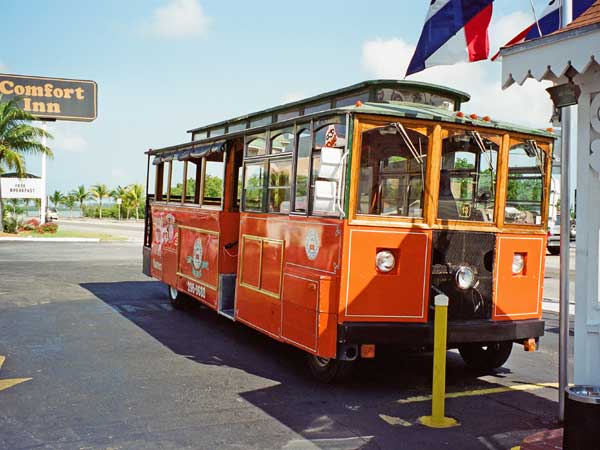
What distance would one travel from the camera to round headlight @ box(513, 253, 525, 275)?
684cm

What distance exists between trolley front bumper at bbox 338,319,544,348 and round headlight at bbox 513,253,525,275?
554 mm

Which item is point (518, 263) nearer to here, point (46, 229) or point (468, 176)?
point (468, 176)

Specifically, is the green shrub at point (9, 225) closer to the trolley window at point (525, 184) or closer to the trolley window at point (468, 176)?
the trolley window at point (468, 176)

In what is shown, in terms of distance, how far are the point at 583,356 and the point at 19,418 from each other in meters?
4.39

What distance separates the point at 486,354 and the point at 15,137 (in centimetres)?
2781

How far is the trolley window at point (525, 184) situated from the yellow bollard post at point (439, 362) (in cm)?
192

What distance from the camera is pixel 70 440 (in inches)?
190

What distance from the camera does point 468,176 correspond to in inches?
267

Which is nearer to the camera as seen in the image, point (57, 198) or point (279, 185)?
point (279, 185)

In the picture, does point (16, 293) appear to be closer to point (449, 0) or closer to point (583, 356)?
point (449, 0)

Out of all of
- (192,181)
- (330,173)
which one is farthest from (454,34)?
(192,181)

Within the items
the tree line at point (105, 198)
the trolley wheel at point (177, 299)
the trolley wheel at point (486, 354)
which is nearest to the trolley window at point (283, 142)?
the trolley wheel at point (486, 354)

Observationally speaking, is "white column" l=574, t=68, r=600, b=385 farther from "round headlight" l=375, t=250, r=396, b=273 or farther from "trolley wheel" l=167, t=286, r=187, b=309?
"trolley wheel" l=167, t=286, r=187, b=309

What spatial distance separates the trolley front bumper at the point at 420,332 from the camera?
6.07 metres
